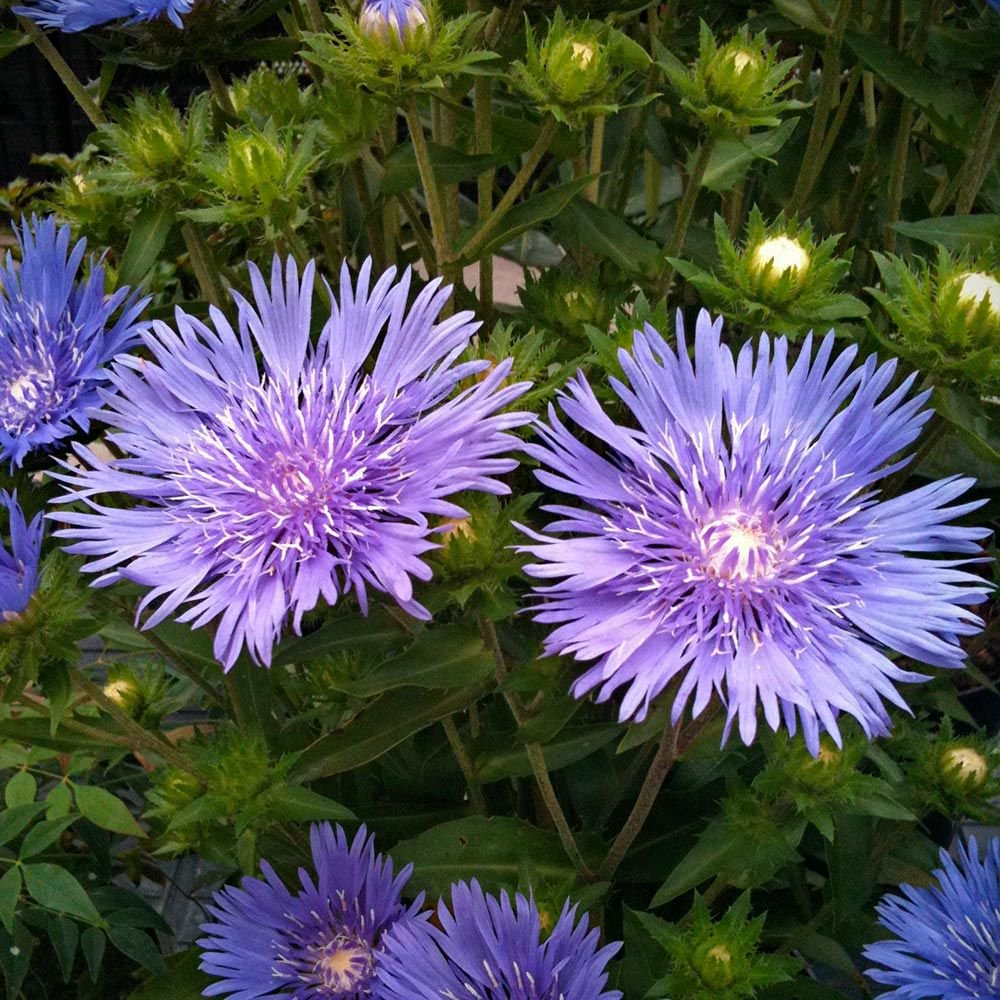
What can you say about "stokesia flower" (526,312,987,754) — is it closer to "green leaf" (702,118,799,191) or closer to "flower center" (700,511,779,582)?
"flower center" (700,511,779,582)

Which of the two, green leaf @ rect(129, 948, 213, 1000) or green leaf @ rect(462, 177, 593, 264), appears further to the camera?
green leaf @ rect(129, 948, 213, 1000)

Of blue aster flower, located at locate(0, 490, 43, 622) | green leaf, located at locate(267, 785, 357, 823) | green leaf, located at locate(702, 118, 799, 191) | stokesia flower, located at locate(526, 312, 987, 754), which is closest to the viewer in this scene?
stokesia flower, located at locate(526, 312, 987, 754)

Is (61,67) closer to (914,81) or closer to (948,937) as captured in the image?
(914,81)

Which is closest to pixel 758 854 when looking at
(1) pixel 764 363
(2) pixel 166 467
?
(1) pixel 764 363

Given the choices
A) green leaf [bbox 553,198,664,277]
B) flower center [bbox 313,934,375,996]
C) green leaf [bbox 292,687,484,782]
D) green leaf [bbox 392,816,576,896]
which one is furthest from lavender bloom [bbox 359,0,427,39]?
flower center [bbox 313,934,375,996]

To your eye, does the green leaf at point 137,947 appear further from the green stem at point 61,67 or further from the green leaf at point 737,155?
the green leaf at point 737,155

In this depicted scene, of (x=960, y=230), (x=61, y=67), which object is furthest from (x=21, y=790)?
(x=960, y=230)

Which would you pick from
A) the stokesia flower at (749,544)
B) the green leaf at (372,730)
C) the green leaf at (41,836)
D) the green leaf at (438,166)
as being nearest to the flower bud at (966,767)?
the stokesia flower at (749,544)
